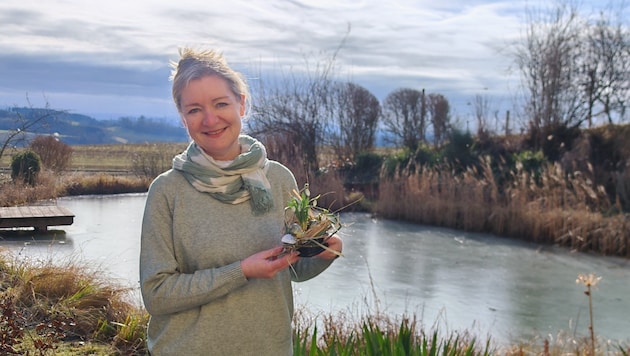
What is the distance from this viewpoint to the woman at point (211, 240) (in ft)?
5.49

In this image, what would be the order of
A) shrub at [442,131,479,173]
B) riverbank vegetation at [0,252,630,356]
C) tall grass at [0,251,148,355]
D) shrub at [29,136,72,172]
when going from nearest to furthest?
riverbank vegetation at [0,252,630,356], tall grass at [0,251,148,355], shrub at [29,136,72,172], shrub at [442,131,479,173]

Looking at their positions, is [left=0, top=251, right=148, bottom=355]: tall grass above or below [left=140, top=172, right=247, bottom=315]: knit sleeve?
below

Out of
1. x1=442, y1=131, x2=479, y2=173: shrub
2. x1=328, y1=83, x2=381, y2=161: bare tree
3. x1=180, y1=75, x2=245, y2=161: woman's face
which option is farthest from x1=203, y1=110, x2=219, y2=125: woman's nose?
x1=328, y1=83, x2=381, y2=161: bare tree

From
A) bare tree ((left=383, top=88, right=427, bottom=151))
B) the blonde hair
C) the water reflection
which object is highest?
bare tree ((left=383, top=88, right=427, bottom=151))

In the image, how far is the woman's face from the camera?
172 centimetres

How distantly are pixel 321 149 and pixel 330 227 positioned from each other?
16.1 metres

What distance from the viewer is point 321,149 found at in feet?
59.0

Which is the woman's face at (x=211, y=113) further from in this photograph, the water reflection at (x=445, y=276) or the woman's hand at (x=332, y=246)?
the water reflection at (x=445, y=276)

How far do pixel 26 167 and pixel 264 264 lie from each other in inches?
479

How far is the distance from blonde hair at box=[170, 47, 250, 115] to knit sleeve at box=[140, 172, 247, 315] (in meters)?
0.27

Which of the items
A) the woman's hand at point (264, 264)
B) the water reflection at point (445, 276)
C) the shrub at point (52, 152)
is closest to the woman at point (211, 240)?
the woman's hand at point (264, 264)

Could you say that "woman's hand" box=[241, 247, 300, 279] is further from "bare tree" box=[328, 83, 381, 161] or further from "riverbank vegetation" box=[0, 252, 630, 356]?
"bare tree" box=[328, 83, 381, 161]

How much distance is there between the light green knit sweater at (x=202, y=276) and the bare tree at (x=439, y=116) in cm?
1686

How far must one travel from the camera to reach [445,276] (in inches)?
339
